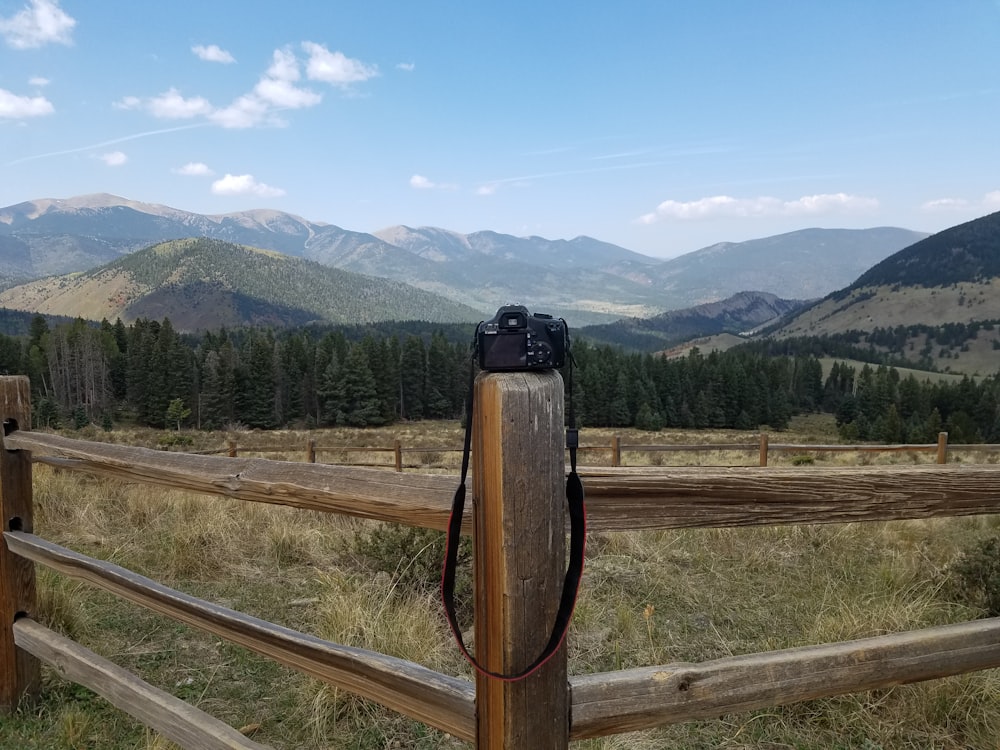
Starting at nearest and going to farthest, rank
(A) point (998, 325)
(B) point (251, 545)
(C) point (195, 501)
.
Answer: (B) point (251, 545)
(C) point (195, 501)
(A) point (998, 325)

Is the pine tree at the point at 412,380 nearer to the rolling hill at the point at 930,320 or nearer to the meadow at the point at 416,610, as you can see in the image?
the meadow at the point at 416,610

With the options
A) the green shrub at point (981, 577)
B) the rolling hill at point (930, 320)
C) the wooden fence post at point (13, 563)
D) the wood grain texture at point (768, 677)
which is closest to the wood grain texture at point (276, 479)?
the wooden fence post at point (13, 563)

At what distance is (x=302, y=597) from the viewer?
451cm

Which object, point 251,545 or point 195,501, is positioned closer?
point 251,545

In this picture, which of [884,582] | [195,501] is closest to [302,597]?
[195,501]

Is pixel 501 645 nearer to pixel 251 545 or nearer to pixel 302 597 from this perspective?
pixel 302 597

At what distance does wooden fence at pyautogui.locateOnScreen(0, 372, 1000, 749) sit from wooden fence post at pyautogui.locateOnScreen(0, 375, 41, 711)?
1262 mm

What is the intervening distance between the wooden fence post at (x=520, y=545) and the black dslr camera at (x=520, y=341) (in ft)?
0.10

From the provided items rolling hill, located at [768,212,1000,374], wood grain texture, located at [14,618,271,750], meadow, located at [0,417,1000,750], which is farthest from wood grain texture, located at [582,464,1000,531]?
rolling hill, located at [768,212,1000,374]

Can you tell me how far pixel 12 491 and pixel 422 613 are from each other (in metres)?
2.19

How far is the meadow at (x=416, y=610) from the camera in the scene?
2.91 meters

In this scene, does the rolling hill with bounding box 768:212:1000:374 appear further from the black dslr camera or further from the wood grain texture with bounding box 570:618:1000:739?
the black dslr camera

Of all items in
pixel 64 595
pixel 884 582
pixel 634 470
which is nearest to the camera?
pixel 634 470

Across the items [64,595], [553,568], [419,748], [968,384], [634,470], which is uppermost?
[634,470]
